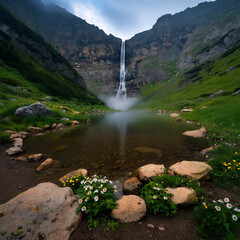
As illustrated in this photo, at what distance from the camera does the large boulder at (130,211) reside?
3693 millimetres

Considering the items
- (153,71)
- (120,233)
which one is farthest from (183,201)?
(153,71)

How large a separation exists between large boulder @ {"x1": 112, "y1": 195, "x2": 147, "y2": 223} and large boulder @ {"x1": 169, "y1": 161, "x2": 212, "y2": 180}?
8.33ft

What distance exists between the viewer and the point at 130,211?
3834 mm

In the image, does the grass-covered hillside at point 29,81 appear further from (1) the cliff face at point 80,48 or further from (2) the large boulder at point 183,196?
(1) the cliff face at point 80,48

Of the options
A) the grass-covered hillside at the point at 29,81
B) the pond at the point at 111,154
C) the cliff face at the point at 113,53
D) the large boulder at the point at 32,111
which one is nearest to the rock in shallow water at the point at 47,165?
the pond at the point at 111,154

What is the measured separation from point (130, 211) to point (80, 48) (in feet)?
739

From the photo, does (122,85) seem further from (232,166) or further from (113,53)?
(232,166)

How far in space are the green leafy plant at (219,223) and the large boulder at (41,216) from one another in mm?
3389

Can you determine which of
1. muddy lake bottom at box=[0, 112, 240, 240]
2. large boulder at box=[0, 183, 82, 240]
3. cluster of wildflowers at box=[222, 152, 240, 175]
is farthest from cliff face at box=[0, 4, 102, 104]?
cluster of wildflowers at box=[222, 152, 240, 175]

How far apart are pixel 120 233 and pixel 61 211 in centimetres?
184

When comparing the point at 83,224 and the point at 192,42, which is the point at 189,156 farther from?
the point at 192,42

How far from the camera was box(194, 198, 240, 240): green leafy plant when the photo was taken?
2.89m

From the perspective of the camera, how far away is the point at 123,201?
13.8 ft

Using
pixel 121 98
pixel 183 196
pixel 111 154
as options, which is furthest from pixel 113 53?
pixel 183 196
